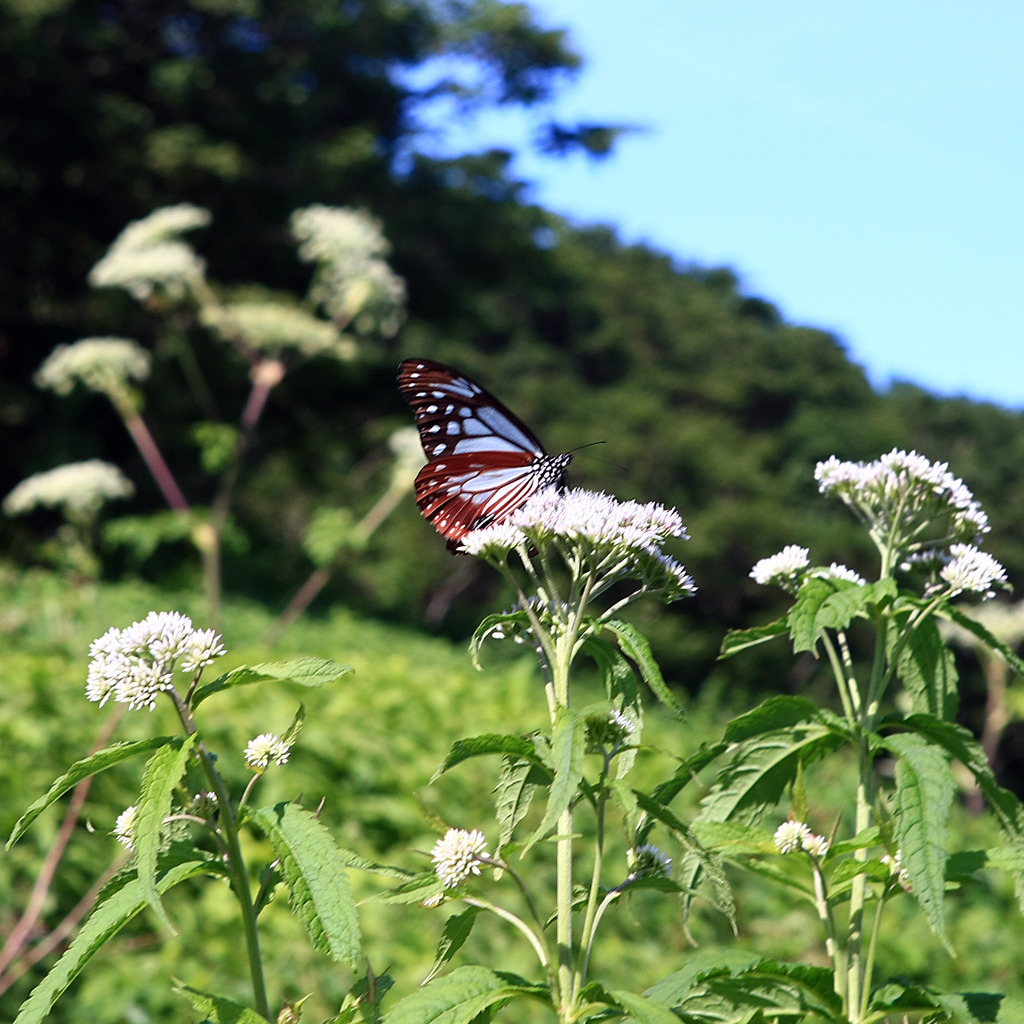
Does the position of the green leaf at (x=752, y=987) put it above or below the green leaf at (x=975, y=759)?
below

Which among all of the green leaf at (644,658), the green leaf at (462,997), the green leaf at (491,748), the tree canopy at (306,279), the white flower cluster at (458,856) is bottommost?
the tree canopy at (306,279)

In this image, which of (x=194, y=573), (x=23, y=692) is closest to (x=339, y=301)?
(x=23, y=692)

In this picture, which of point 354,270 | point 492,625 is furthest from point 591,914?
point 354,270

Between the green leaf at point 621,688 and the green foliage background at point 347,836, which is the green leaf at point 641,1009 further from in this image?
the green foliage background at point 347,836

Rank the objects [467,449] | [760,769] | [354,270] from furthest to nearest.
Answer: [354,270]
[467,449]
[760,769]

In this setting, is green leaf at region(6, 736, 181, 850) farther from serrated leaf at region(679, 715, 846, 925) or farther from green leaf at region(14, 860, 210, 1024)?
serrated leaf at region(679, 715, 846, 925)

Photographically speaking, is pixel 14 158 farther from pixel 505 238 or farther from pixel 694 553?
pixel 694 553

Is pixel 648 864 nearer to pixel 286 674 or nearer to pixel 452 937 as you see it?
pixel 452 937

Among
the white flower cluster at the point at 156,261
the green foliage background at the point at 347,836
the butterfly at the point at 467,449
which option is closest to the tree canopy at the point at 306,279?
the white flower cluster at the point at 156,261
